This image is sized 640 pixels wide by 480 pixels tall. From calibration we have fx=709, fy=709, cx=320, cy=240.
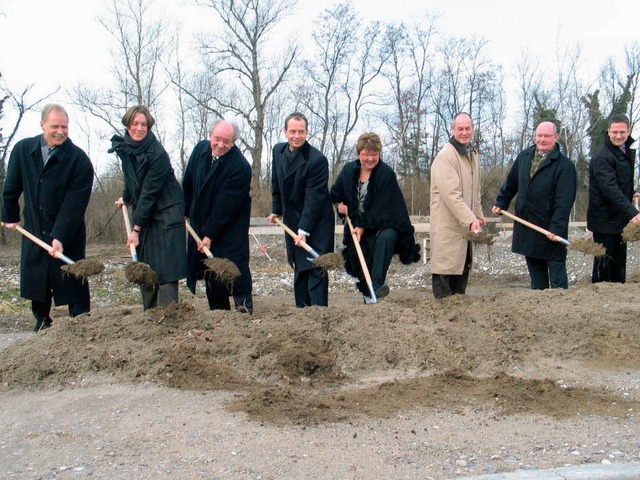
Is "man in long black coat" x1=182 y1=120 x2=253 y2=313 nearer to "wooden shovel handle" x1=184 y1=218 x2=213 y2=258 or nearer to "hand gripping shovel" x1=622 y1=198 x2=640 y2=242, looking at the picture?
"wooden shovel handle" x1=184 y1=218 x2=213 y2=258

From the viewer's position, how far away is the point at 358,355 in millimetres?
5160

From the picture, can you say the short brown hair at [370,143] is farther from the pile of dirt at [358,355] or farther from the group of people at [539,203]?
the pile of dirt at [358,355]

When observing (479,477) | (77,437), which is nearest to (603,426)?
(479,477)

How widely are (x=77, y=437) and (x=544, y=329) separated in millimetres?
3510

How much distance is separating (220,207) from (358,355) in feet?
6.85

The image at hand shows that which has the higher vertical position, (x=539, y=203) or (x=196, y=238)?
(x=539, y=203)

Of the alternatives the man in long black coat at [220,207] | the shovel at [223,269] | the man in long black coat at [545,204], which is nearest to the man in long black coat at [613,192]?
the man in long black coat at [545,204]

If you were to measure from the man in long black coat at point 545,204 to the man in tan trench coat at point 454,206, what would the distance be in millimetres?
694

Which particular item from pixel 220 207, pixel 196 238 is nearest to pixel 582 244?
pixel 220 207

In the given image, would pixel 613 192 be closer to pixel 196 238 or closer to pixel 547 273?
pixel 547 273

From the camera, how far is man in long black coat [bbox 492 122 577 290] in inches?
281

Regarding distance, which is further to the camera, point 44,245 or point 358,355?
point 44,245

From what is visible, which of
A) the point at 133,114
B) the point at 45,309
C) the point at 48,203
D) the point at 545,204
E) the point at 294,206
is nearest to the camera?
the point at 133,114

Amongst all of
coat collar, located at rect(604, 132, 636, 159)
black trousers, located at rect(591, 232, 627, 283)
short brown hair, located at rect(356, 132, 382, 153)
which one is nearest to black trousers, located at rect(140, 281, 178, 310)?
short brown hair, located at rect(356, 132, 382, 153)
